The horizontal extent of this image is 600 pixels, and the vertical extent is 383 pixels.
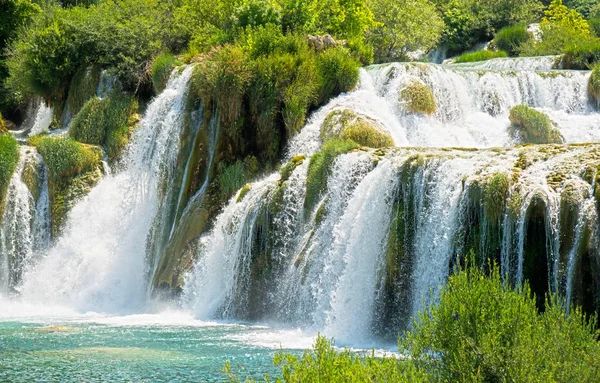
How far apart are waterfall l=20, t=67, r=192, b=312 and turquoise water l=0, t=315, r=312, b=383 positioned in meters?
3.27

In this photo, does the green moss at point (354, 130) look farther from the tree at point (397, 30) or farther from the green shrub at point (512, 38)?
the green shrub at point (512, 38)

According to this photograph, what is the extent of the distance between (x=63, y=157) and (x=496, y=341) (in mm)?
17321

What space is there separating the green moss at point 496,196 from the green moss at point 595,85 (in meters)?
10.1

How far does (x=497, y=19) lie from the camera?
130 feet

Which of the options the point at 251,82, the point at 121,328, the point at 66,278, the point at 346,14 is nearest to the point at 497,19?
the point at 346,14

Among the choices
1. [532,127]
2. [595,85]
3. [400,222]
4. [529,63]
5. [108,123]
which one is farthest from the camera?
[529,63]

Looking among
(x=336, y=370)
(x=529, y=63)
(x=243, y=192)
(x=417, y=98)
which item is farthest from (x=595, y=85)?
(x=336, y=370)

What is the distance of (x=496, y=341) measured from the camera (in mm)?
7219

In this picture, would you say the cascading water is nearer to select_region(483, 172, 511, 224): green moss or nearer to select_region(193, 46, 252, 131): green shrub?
select_region(483, 172, 511, 224): green moss

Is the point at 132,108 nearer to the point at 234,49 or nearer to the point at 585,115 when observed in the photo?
the point at 234,49

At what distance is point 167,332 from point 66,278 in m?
6.76

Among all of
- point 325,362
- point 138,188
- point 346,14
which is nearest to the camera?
point 325,362

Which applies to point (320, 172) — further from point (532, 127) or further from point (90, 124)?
point (90, 124)

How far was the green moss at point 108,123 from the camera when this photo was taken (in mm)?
23472
